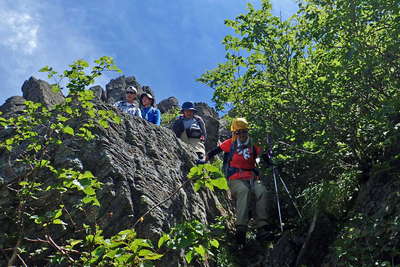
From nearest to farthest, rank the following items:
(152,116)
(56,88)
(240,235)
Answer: (56,88) < (240,235) < (152,116)

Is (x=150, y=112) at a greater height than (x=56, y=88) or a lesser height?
greater

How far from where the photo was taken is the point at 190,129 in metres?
13.4

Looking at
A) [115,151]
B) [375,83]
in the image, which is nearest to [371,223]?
[375,83]

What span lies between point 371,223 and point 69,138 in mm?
6206

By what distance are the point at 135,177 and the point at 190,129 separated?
509 cm

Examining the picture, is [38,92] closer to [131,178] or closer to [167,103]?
[167,103]

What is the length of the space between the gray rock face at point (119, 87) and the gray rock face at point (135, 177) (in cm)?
3211

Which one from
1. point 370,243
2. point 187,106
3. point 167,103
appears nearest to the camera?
point 370,243

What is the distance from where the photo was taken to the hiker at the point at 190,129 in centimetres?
1340

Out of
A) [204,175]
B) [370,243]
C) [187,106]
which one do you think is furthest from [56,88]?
[187,106]

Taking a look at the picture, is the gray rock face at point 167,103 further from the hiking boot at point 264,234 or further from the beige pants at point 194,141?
the hiking boot at point 264,234

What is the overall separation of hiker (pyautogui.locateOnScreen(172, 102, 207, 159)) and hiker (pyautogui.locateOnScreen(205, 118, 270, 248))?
2331 millimetres

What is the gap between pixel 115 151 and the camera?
8.65m

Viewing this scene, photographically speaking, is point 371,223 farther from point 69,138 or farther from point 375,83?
point 69,138
